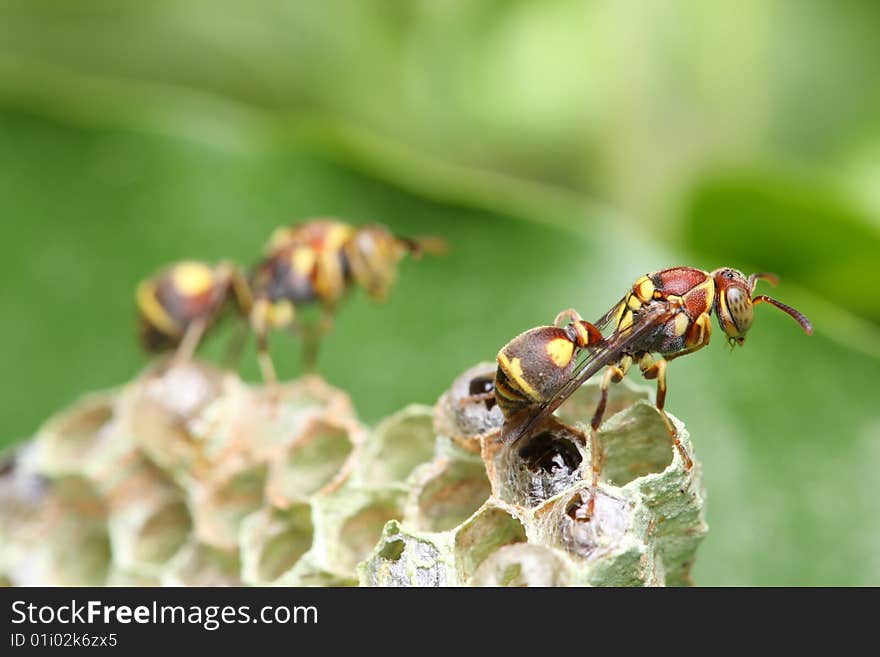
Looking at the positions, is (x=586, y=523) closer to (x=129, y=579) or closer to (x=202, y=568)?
(x=202, y=568)

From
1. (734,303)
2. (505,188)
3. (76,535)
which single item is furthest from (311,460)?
(505,188)

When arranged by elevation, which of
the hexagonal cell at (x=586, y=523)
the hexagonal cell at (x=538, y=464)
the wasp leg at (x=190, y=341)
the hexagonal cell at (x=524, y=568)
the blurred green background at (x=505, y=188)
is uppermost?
the blurred green background at (x=505, y=188)

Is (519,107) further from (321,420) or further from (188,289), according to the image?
(321,420)

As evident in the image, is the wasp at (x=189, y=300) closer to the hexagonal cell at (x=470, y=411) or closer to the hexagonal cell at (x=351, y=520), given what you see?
the hexagonal cell at (x=351, y=520)

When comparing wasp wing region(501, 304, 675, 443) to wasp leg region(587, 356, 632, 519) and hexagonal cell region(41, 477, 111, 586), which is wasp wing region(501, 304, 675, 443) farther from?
hexagonal cell region(41, 477, 111, 586)

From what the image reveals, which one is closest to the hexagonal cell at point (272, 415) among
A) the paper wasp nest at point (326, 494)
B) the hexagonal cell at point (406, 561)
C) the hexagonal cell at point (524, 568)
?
the paper wasp nest at point (326, 494)
